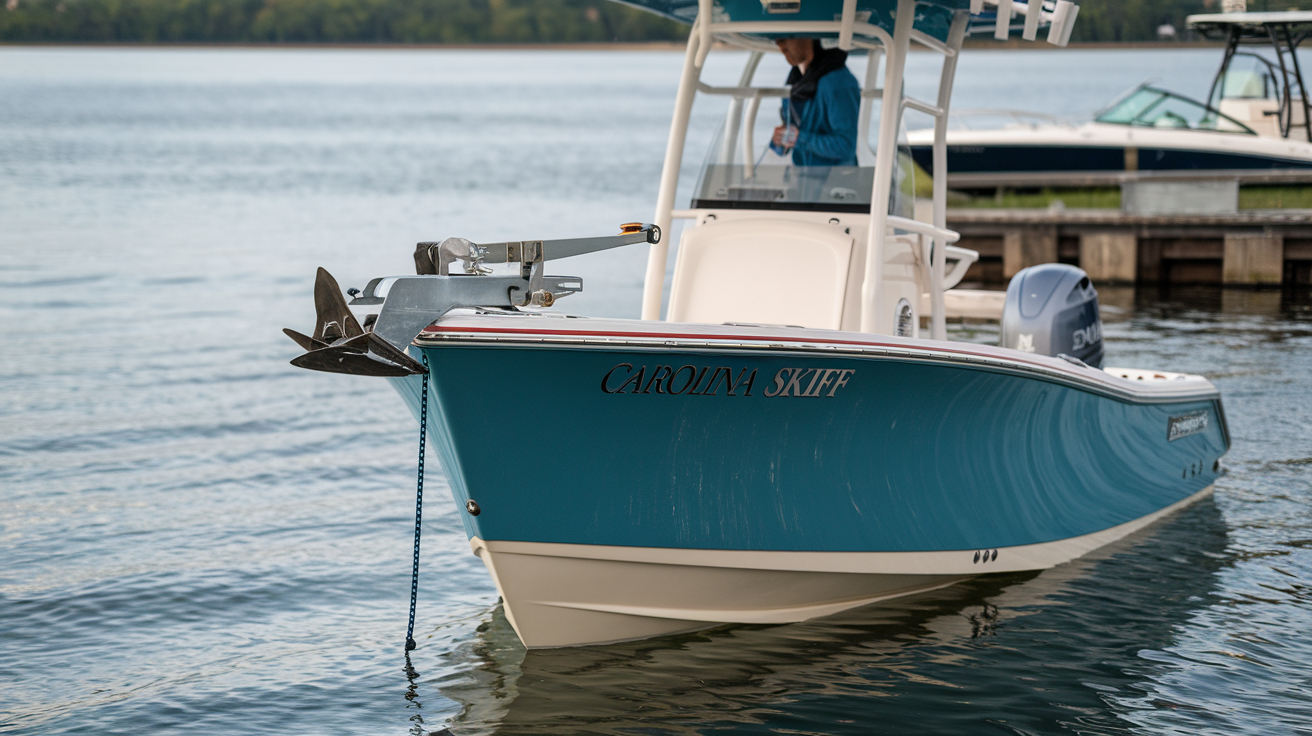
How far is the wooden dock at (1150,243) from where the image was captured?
55.0 feet

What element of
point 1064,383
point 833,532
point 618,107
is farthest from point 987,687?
point 618,107

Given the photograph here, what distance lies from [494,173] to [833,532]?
3449 centimetres

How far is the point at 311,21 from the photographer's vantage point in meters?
138

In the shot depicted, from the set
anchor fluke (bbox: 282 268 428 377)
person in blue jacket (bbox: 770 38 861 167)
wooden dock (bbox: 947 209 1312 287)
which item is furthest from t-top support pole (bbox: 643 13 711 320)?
wooden dock (bbox: 947 209 1312 287)

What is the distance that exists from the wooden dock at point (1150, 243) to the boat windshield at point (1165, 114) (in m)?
2.73

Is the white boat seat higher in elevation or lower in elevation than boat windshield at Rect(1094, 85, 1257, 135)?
lower

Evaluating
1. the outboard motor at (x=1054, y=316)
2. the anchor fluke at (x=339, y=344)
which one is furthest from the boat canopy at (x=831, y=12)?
the anchor fluke at (x=339, y=344)

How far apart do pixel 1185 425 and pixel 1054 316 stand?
1084mm

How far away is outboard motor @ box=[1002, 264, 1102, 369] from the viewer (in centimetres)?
736

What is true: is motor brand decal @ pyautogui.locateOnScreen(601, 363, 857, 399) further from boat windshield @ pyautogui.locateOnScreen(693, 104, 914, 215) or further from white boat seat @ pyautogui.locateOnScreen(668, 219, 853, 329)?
boat windshield @ pyautogui.locateOnScreen(693, 104, 914, 215)

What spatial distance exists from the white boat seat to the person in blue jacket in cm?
42

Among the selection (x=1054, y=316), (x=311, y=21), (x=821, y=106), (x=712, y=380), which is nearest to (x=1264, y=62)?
(x=1054, y=316)

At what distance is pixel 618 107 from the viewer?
87062mm

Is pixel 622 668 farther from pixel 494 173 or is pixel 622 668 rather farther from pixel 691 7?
pixel 494 173
